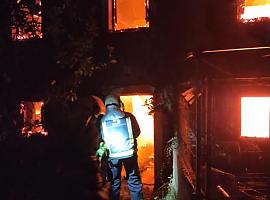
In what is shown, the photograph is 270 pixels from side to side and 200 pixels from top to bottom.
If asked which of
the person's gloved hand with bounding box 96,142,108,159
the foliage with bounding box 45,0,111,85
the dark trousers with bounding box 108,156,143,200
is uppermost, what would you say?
the foliage with bounding box 45,0,111,85

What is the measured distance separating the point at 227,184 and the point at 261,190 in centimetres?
115

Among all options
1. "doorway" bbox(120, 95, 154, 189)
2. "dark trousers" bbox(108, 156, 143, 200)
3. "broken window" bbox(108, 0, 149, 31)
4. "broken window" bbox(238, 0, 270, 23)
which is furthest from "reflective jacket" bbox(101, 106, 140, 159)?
"doorway" bbox(120, 95, 154, 189)

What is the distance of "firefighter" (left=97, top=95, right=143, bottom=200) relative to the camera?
342 inches

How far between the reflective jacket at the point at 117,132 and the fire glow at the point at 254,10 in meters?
4.76

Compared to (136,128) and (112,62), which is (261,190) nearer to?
(136,128)

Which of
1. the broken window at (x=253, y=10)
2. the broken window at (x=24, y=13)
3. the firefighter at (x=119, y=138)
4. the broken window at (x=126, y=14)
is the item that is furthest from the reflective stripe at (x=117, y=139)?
the broken window at (x=253, y=10)

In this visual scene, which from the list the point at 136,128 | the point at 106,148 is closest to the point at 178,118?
the point at 136,128

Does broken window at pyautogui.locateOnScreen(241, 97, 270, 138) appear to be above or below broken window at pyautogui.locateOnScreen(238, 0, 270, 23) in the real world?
below

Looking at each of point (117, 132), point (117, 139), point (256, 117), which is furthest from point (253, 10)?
point (117, 139)

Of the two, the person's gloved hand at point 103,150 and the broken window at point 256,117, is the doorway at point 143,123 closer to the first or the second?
the person's gloved hand at point 103,150

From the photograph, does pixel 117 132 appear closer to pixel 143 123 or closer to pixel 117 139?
pixel 117 139

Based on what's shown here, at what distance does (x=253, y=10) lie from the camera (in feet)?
34.3

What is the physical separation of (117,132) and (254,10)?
5.39m

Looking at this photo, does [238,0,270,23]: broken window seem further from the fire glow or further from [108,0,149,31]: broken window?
[108,0,149,31]: broken window
